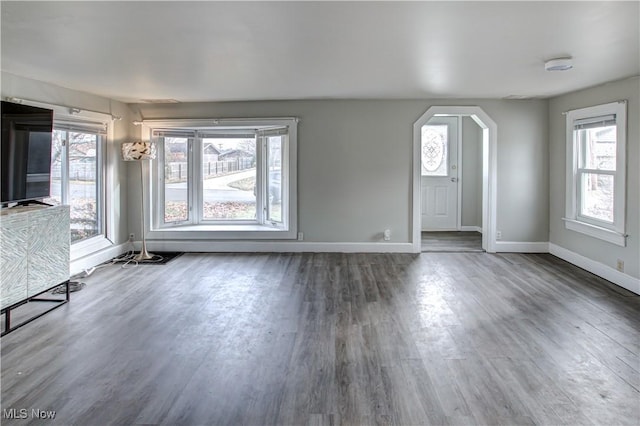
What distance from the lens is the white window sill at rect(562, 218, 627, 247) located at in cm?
467

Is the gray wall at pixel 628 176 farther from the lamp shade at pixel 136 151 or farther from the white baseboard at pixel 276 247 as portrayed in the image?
the lamp shade at pixel 136 151

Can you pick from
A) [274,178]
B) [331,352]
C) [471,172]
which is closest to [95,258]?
[274,178]

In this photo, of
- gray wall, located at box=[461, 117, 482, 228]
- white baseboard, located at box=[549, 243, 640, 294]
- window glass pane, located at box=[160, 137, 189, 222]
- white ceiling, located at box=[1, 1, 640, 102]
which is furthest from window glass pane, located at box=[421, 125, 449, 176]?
window glass pane, located at box=[160, 137, 189, 222]

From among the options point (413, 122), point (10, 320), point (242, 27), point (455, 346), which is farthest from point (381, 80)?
point (10, 320)

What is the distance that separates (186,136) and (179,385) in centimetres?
483

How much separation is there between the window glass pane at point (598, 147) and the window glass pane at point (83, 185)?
249 inches

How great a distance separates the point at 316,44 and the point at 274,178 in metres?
3.66

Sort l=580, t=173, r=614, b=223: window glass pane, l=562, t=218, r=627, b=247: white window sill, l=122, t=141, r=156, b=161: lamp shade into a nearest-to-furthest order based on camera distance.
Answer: l=562, t=218, r=627, b=247: white window sill
l=580, t=173, r=614, b=223: window glass pane
l=122, t=141, r=156, b=161: lamp shade

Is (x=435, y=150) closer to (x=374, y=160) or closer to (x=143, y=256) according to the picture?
(x=374, y=160)

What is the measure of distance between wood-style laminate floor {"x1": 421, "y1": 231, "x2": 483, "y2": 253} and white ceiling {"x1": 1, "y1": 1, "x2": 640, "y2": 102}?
2577mm

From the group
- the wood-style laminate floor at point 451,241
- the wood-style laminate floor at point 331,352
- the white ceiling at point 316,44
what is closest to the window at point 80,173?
the white ceiling at point 316,44

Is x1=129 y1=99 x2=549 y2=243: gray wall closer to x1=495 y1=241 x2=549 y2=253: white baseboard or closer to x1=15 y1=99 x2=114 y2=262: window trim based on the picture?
x1=495 y1=241 x2=549 y2=253: white baseboard

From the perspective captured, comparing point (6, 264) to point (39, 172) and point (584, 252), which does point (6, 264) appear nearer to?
point (39, 172)

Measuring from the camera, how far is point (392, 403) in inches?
93.0
